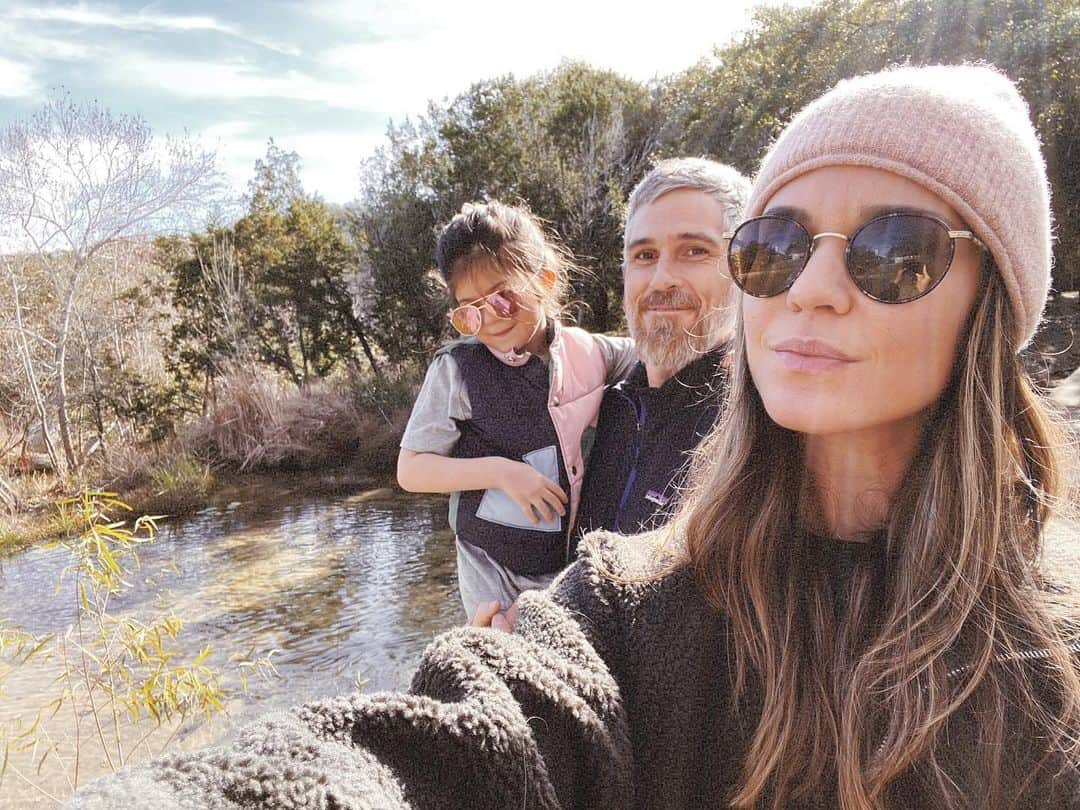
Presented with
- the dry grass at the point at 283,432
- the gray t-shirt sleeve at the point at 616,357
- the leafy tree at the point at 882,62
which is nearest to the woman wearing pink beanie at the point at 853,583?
the gray t-shirt sleeve at the point at 616,357

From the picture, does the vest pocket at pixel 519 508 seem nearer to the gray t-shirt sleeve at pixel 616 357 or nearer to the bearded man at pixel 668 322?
the bearded man at pixel 668 322

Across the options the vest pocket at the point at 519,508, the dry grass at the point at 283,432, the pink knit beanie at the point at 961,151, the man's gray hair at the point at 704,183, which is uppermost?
the man's gray hair at the point at 704,183

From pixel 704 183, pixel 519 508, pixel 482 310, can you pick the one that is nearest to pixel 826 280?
pixel 704 183

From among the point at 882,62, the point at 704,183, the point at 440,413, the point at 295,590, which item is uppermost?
the point at 882,62

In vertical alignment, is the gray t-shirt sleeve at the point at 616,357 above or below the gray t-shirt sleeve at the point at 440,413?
above

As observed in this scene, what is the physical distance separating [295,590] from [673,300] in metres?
5.65

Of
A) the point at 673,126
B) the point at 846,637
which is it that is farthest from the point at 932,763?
the point at 673,126

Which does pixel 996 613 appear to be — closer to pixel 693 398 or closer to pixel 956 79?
pixel 956 79

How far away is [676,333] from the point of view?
1.86m

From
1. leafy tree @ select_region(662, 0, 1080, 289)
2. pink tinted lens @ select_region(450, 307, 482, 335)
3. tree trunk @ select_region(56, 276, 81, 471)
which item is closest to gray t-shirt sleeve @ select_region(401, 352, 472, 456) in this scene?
pink tinted lens @ select_region(450, 307, 482, 335)

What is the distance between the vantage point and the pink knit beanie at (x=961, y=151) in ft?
2.95

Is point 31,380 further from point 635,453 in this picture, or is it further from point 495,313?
point 635,453

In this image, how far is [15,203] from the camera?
10391mm

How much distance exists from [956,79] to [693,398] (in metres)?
0.91
